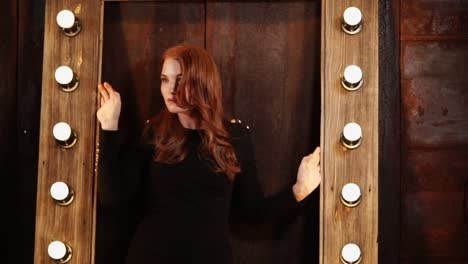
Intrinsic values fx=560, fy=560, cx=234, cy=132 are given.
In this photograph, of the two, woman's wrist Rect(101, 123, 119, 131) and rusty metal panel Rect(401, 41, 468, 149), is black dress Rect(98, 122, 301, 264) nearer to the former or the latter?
woman's wrist Rect(101, 123, 119, 131)

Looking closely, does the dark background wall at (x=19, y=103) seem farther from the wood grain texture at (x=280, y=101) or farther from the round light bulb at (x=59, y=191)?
the wood grain texture at (x=280, y=101)

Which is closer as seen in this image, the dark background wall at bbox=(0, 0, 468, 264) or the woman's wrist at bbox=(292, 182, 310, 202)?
the woman's wrist at bbox=(292, 182, 310, 202)

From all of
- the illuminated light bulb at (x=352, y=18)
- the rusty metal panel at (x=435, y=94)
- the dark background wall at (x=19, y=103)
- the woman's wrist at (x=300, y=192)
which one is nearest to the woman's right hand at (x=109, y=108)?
the dark background wall at (x=19, y=103)

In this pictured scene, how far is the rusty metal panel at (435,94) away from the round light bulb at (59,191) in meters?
0.72

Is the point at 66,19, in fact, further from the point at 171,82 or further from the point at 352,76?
the point at 352,76

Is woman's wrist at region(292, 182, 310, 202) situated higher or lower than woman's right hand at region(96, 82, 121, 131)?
lower

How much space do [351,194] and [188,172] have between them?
0.31 meters

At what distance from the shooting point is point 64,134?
1097mm

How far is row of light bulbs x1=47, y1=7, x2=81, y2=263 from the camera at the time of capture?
1.09 m

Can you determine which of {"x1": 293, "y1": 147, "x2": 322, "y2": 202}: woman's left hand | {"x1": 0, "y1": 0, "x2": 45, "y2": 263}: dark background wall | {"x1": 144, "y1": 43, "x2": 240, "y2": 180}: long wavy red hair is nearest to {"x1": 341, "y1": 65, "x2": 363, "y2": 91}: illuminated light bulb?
{"x1": 293, "y1": 147, "x2": 322, "y2": 202}: woman's left hand

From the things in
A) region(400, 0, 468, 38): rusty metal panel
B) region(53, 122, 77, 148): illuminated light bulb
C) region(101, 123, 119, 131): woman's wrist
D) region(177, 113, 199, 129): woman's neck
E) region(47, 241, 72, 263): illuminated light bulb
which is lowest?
region(47, 241, 72, 263): illuminated light bulb

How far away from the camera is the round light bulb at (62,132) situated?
43.2 inches

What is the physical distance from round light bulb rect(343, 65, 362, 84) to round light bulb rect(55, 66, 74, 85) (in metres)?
0.54

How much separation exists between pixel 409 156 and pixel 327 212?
26 centimetres
